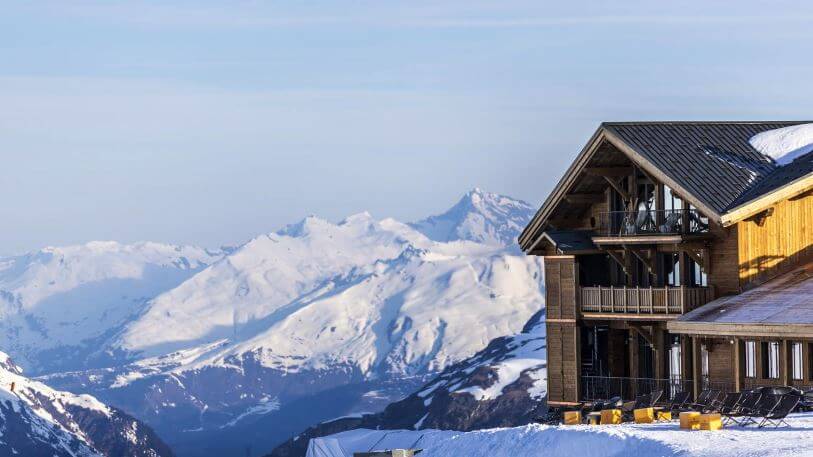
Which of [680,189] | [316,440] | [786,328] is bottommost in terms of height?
[316,440]

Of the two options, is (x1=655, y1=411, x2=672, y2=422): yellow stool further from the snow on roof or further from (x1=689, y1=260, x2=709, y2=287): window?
the snow on roof

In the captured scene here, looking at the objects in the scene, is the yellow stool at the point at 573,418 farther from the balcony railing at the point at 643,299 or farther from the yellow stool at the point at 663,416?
the balcony railing at the point at 643,299

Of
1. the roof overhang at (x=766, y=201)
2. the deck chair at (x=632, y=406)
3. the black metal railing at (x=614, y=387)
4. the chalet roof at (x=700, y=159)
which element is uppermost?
the chalet roof at (x=700, y=159)

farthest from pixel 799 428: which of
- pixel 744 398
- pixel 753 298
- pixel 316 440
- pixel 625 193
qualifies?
pixel 316 440

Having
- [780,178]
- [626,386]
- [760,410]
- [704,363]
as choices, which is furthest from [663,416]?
[626,386]

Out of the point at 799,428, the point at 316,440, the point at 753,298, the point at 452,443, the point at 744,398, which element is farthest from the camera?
the point at 316,440

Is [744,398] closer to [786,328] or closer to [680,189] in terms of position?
[786,328]

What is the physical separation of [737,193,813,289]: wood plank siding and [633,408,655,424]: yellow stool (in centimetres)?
1194

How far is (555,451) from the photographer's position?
54.6 metres

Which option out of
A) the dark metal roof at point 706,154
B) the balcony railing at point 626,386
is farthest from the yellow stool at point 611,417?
the dark metal roof at point 706,154

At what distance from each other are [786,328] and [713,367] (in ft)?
23.1

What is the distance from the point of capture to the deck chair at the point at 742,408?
5541cm

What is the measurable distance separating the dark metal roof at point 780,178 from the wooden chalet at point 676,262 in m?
0.13

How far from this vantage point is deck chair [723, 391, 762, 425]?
55.4m
